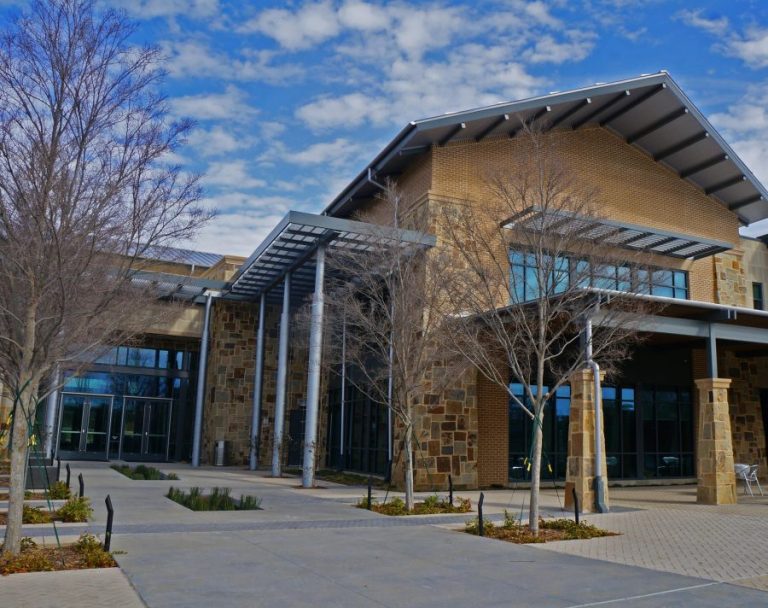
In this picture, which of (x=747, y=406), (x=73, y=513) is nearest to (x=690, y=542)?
(x=73, y=513)

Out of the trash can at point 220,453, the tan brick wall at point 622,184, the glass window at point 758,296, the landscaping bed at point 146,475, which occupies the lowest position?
the landscaping bed at point 146,475

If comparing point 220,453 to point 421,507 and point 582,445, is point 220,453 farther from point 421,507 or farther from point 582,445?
point 582,445

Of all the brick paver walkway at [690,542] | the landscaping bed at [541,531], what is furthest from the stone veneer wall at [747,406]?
the landscaping bed at [541,531]

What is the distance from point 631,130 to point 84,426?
24532mm

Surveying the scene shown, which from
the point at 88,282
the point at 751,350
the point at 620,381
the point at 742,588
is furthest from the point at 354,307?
the point at 751,350

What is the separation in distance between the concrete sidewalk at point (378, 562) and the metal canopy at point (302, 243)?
6.49m

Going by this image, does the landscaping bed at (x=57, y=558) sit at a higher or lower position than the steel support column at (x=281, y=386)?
lower

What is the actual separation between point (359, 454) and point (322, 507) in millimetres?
9007

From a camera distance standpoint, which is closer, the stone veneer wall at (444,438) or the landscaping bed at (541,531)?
the landscaping bed at (541,531)

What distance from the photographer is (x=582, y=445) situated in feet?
50.7

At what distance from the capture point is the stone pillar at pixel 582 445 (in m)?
15.3

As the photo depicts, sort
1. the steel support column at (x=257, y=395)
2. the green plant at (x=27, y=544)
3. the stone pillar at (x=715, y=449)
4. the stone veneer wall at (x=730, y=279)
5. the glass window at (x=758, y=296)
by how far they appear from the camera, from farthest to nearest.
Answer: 1. the glass window at (x=758, y=296)
2. the steel support column at (x=257, y=395)
3. the stone veneer wall at (x=730, y=279)
4. the stone pillar at (x=715, y=449)
5. the green plant at (x=27, y=544)

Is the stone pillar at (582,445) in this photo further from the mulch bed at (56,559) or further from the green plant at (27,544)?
the green plant at (27,544)

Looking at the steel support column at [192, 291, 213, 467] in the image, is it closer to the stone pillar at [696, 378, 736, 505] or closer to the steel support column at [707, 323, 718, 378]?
the stone pillar at [696, 378, 736, 505]
